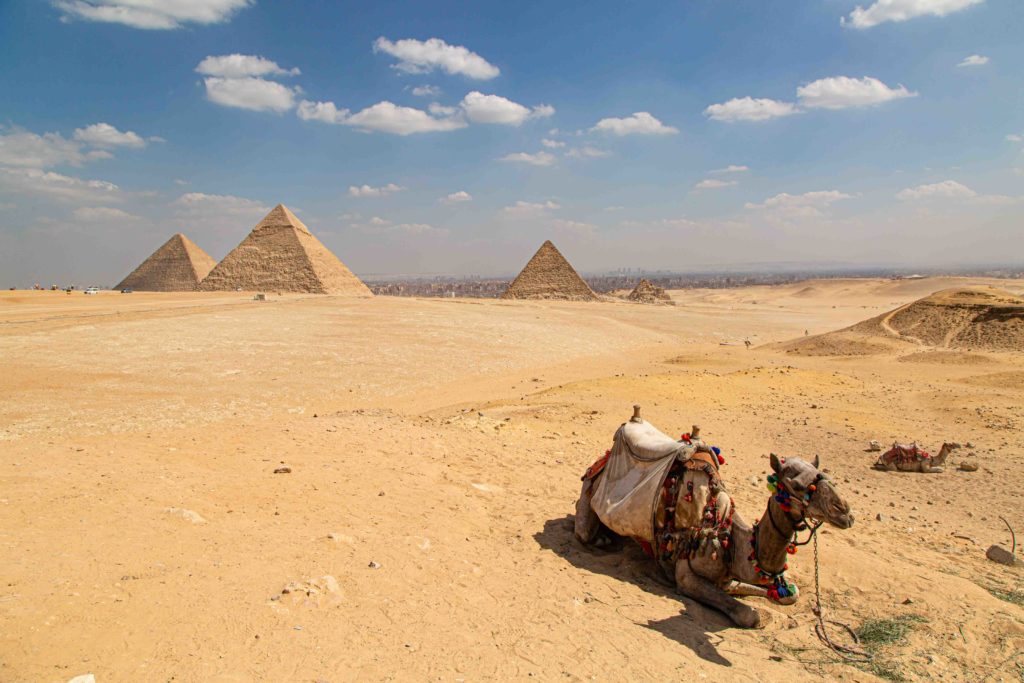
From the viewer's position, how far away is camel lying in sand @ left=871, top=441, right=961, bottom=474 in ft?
24.4

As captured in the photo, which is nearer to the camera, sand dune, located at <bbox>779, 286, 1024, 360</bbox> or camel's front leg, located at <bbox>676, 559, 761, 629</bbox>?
camel's front leg, located at <bbox>676, 559, 761, 629</bbox>

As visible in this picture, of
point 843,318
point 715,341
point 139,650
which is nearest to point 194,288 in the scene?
point 715,341

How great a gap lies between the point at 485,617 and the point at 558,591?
2.16 ft

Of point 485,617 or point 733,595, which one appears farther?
point 733,595

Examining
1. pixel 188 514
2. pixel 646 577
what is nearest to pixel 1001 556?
pixel 646 577

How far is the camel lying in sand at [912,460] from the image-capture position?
7438 millimetres

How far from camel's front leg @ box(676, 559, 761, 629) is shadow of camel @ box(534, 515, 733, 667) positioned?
62 mm

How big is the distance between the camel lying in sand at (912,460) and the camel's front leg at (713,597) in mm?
5094

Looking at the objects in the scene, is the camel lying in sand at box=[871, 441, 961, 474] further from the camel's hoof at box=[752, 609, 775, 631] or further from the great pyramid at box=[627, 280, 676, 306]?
the great pyramid at box=[627, 280, 676, 306]

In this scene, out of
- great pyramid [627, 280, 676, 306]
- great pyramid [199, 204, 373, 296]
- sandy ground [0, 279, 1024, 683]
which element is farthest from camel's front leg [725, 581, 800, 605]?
great pyramid [627, 280, 676, 306]

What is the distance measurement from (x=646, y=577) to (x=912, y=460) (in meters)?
5.19

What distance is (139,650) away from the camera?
284 cm

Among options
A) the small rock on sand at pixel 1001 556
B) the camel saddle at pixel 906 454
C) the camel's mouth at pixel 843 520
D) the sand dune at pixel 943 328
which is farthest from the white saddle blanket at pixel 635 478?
the sand dune at pixel 943 328

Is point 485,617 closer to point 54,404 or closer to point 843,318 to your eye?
point 54,404
